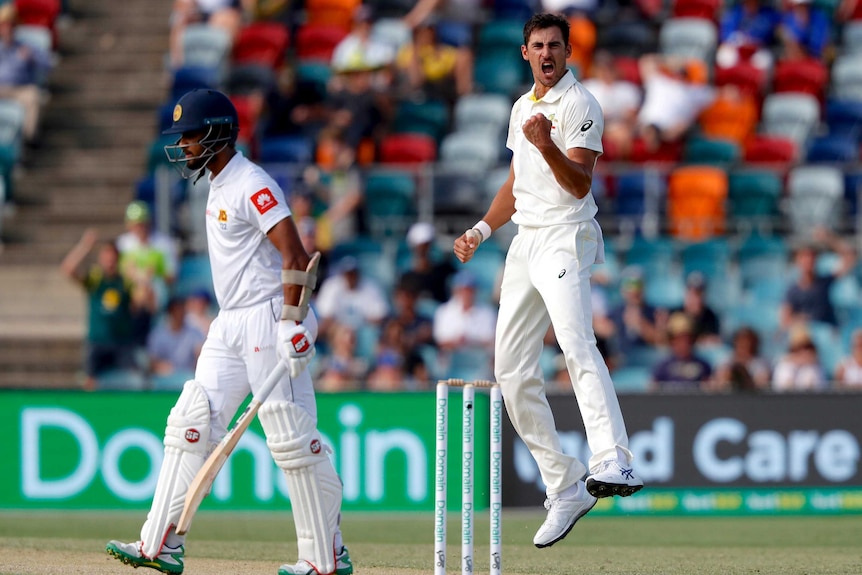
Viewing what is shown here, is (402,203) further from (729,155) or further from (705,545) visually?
(705,545)

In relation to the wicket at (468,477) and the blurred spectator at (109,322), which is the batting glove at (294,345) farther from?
the blurred spectator at (109,322)

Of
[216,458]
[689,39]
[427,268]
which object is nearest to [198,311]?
[427,268]

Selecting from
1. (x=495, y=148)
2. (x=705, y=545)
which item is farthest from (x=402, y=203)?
(x=705, y=545)

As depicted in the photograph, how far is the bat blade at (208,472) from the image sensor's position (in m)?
6.83

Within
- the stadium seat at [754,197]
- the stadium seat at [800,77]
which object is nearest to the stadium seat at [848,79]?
the stadium seat at [800,77]

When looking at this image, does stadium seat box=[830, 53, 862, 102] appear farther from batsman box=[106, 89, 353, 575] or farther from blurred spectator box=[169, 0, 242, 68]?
batsman box=[106, 89, 353, 575]

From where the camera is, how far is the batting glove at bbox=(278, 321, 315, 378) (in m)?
6.73

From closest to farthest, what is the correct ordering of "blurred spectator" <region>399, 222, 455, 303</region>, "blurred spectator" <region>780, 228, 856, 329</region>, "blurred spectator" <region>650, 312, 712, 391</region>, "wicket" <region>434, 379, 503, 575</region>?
1. "wicket" <region>434, 379, 503, 575</region>
2. "blurred spectator" <region>650, 312, 712, 391</region>
3. "blurred spectator" <region>780, 228, 856, 329</region>
4. "blurred spectator" <region>399, 222, 455, 303</region>

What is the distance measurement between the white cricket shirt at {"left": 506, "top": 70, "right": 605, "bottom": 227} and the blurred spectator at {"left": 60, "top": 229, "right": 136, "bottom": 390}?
24.3 ft

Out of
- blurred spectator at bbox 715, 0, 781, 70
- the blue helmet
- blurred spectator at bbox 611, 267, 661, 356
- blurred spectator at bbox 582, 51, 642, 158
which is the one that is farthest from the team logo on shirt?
blurred spectator at bbox 715, 0, 781, 70

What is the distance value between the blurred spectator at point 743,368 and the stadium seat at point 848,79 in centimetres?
445

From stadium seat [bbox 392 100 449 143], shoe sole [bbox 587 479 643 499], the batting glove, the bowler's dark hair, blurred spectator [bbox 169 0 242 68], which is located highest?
blurred spectator [bbox 169 0 242 68]

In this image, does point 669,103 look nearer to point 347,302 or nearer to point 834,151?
point 834,151

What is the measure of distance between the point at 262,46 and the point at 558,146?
1076 cm
